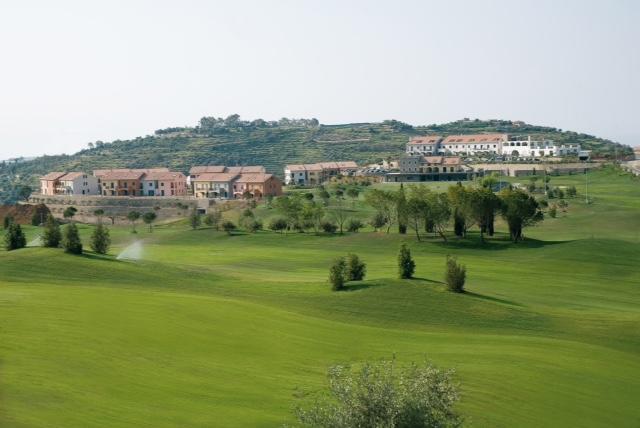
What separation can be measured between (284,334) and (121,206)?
4209 inches

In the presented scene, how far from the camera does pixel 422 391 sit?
94.4 feet

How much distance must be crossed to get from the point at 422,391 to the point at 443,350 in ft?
56.8

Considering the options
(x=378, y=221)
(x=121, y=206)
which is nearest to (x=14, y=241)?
(x=378, y=221)

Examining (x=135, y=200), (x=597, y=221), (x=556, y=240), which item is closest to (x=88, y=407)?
(x=556, y=240)

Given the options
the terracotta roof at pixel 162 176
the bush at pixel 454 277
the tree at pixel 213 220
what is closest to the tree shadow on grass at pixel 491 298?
the bush at pixel 454 277

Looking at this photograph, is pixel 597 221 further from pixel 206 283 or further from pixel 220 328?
pixel 220 328

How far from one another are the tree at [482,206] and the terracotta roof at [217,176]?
260 ft

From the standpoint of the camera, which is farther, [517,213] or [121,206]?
[121,206]

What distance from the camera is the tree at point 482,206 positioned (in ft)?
302

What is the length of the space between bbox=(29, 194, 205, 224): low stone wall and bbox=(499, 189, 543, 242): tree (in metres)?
61.2

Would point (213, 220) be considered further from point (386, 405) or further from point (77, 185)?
point (386, 405)

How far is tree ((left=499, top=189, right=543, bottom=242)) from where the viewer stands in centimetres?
9081

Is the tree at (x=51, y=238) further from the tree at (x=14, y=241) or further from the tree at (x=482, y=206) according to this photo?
the tree at (x=482, y=206)

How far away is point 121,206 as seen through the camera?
487 ft
